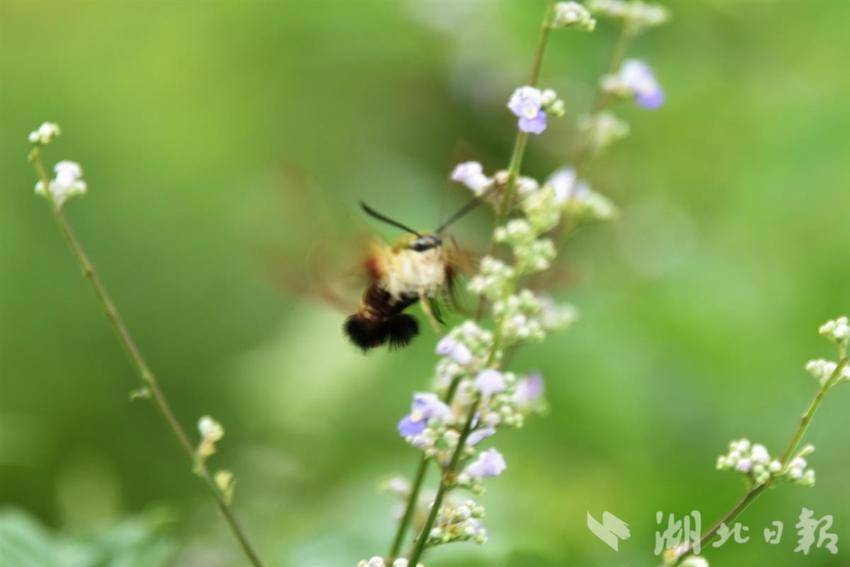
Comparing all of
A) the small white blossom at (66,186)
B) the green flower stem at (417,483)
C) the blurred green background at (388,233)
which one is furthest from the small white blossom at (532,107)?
the small white blossom at (66,186)

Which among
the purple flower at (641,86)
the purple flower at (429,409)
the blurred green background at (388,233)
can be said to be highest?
the blurred green background at (388,233)

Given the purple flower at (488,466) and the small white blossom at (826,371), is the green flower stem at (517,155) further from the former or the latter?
the small white blossom at (826,371)

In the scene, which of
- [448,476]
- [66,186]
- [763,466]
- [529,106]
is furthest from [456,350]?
[66,186]

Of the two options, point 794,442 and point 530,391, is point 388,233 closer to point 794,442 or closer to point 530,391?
point 530,391

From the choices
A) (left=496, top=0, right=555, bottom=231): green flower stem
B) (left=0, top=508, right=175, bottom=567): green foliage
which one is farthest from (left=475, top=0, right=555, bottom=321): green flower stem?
(left=0, top=508, right=175, bottom=567): green foliage

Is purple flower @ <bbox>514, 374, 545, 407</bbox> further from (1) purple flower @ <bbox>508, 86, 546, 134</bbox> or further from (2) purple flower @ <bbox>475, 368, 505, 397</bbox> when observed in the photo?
(1) purple flower @ <bbox>508, 86, 546, 134</bbox>

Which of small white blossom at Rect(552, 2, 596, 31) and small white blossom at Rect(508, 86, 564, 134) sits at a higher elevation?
small white blossom at Rect(552, 2, 596, 31)
